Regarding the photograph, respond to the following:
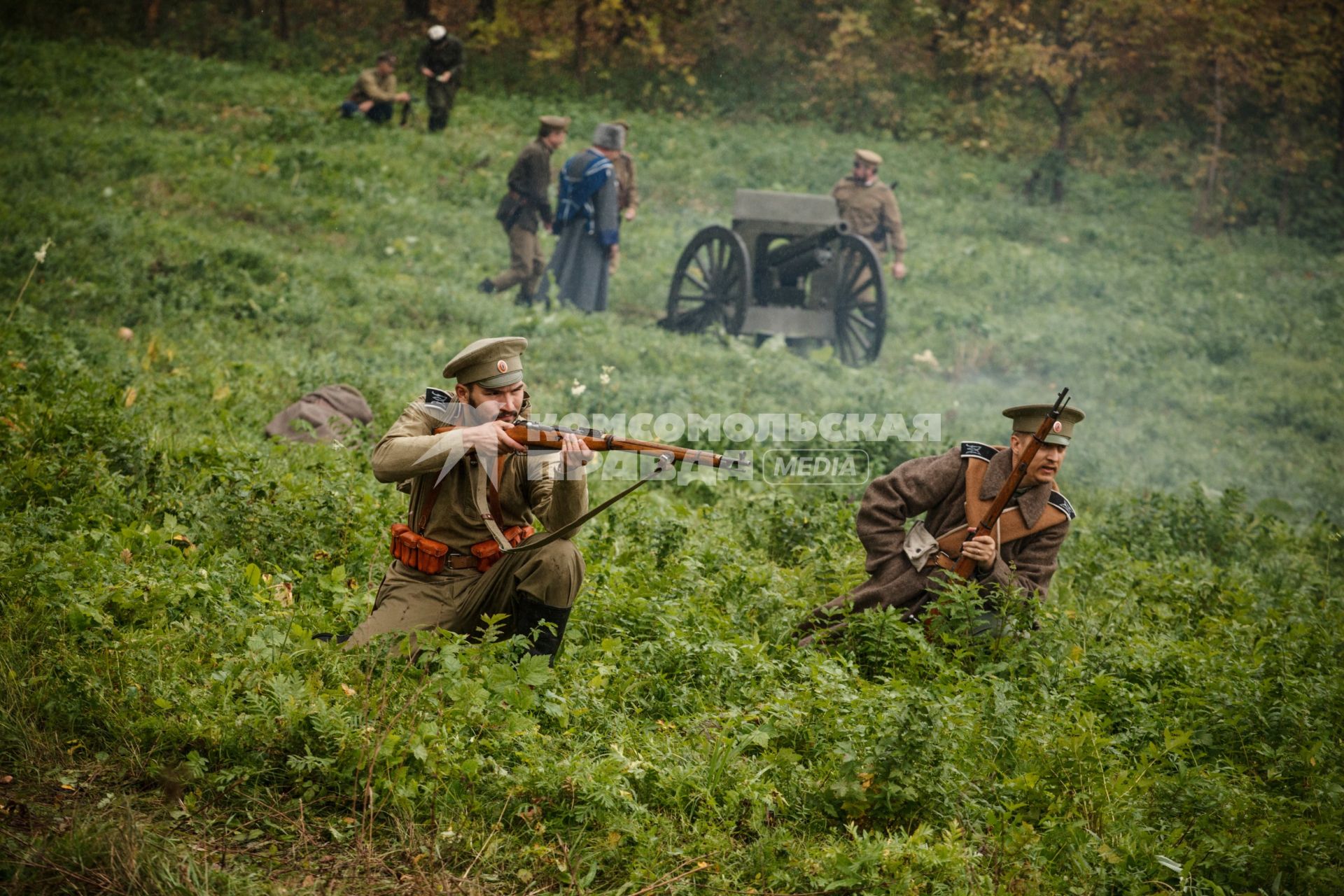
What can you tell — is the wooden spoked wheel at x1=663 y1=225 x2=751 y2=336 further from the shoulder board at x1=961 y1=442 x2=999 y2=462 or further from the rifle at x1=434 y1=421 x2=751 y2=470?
the rifle at x1=434 y1=421 x2=751 y2=470

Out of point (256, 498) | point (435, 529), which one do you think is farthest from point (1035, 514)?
point (256, 498)

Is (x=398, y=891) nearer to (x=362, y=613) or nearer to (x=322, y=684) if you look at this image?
(x=322, y=684)

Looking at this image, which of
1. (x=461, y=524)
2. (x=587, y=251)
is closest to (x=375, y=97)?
(x=587, y=251)

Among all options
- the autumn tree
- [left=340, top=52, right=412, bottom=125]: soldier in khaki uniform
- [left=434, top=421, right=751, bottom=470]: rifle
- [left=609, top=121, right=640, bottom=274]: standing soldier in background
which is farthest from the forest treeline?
[left=434, top=421, right=751, bottom=470]: rifle

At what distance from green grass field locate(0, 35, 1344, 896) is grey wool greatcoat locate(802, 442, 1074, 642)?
0.23 metres

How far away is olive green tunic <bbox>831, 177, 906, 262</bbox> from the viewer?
13.0m

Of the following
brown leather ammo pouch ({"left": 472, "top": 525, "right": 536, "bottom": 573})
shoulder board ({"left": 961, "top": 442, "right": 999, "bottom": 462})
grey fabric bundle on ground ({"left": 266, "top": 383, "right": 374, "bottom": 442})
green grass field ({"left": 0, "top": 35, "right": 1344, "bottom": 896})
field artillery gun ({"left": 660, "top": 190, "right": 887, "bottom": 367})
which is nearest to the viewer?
green grass field ({"left": 0, "top": 35, "right": 1344, "bottom": 896})

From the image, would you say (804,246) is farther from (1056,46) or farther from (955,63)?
(955,63)

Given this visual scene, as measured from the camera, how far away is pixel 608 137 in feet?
37.8

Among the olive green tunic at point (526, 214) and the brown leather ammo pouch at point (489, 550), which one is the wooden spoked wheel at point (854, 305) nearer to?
the olive green tunic at point (526, 214)

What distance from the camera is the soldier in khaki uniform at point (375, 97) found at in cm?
1592

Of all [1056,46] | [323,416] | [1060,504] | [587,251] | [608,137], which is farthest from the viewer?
[1056,46]

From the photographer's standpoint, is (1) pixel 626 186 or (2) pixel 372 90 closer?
(1) pixel 626 186

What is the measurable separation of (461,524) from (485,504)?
15cm
